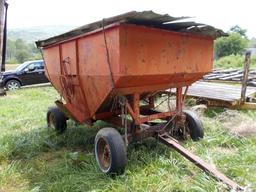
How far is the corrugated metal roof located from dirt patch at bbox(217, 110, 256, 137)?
1846 mm

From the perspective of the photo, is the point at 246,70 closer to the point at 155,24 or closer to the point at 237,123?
the point at 237,123

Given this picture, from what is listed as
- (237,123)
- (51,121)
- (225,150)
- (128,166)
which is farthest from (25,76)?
(225,150)

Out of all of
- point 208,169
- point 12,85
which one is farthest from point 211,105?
point 12,85

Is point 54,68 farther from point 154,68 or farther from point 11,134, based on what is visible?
point 154,68

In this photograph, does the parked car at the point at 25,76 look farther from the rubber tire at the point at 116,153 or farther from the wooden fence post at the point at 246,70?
the rubber tire at the point at 116,153

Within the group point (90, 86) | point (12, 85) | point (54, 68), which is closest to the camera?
point (90, 86)

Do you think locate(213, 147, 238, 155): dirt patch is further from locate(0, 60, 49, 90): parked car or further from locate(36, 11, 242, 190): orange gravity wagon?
locate(0, 60, 49, 90): parked car

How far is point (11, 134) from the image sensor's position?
6.38 m

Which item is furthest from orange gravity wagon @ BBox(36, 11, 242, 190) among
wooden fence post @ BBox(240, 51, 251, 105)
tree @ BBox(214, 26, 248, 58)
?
tree @ BBox(214, 26, 248, 58)

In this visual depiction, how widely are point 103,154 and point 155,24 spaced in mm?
1923

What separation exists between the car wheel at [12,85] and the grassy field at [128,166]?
36.6ft

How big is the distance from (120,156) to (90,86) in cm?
122

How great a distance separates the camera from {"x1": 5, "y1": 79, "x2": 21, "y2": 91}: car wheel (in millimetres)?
16969

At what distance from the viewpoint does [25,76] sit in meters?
17.5
